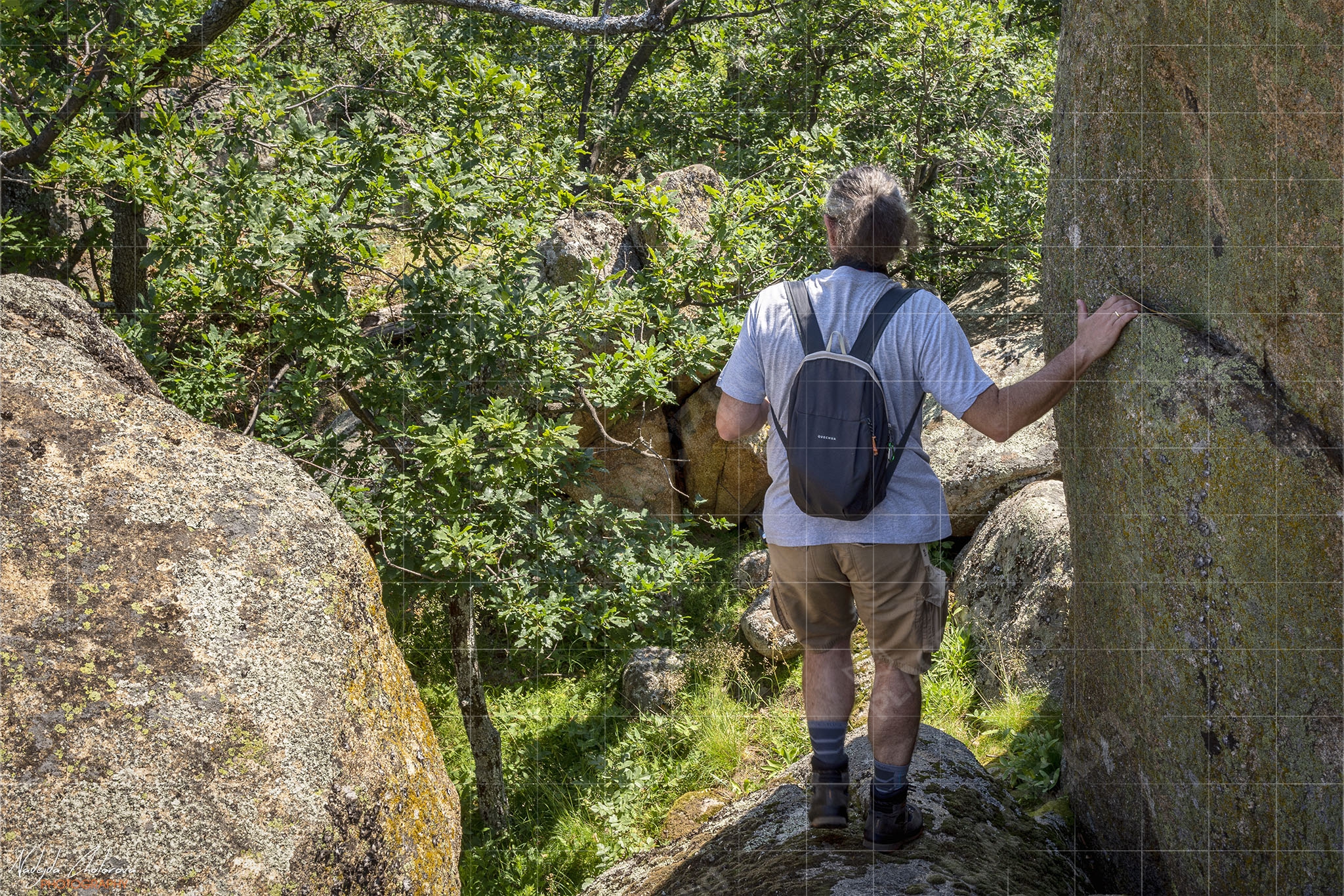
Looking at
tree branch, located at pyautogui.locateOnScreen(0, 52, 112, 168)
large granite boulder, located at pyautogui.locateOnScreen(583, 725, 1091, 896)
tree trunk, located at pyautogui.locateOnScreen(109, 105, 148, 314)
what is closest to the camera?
large granite boulder, located at pyautogui.locateOnScreen(583, 725, 1091, 896)

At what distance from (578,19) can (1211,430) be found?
2928 millimetres

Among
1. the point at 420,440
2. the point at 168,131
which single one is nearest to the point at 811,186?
the point at 420,440

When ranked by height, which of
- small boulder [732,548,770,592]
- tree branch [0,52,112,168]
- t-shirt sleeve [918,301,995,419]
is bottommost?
small boulder [732,548,770,592]

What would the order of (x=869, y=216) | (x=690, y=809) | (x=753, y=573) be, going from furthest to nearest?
(x=753, y=573) < (x=690, y=809) < (x=869, y=216)

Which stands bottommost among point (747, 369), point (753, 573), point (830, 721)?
point (753, 573)

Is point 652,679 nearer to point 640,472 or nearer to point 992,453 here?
point 640,472

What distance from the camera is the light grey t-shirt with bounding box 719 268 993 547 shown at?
→ 7.97 ft

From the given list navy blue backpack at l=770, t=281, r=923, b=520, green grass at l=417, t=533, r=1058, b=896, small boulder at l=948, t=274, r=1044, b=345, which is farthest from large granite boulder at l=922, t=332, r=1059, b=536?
navy blue backpack at l=770, t=281, r=923, b=520

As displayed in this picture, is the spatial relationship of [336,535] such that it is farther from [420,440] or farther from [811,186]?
[811,186]

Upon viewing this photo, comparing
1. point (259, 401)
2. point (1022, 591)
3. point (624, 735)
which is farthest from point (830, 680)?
point (624, 735)

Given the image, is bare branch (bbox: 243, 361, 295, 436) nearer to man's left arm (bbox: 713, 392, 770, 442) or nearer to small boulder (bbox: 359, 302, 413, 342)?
small boulder (bbox: 359, 302, 413, 342)

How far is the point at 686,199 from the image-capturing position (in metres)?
6.88

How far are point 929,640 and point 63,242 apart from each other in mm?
5172

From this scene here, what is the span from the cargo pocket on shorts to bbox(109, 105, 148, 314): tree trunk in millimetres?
A: 4702
